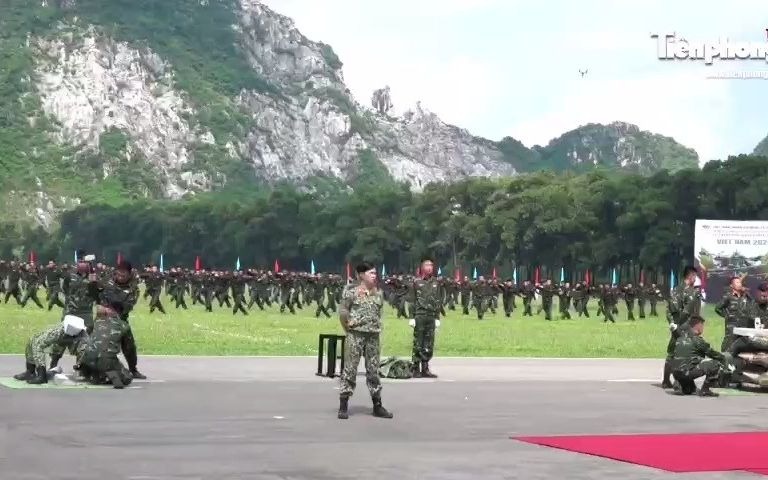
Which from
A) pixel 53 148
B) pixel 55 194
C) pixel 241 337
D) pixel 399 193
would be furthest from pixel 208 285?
pixel 53 148

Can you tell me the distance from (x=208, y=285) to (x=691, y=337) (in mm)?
36337

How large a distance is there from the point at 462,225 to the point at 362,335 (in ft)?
305

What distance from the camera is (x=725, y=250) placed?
64.8m

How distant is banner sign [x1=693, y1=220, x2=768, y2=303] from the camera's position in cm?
6412

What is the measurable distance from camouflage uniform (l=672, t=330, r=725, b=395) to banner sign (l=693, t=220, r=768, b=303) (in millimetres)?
43996

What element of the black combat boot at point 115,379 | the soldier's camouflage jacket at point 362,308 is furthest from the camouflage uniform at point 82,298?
the soldier's camouflage jacket at point 362,308

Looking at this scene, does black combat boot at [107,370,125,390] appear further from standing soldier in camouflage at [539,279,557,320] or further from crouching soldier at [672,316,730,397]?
standing soldier in camouflage at [539,279,557,320]

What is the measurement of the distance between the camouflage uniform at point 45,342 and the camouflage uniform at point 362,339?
4.75m

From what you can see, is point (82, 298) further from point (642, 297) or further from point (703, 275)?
point (703, 275)

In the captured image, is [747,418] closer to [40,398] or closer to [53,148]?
[40,398]

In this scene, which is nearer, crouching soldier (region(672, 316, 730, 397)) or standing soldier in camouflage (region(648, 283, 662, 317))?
crouching soldier (region(672, 316, 730, 397))

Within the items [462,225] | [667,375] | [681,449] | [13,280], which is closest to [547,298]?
[13,280]

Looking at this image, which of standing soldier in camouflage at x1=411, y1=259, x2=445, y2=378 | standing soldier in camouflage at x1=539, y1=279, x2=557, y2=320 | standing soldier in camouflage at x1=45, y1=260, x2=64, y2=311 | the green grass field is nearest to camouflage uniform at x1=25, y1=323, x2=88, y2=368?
standing soldier in camouflage at x1=411, y1=259, x2=445, y2=378

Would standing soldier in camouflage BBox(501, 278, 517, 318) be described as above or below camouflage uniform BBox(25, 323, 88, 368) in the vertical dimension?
above
